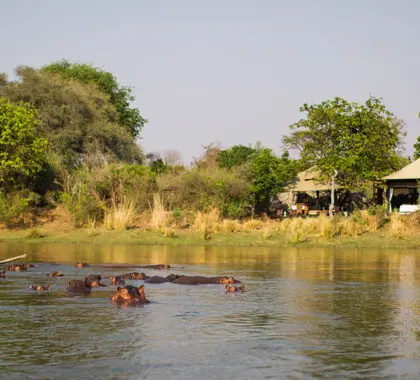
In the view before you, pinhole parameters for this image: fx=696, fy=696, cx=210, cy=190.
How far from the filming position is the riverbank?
2616 cm

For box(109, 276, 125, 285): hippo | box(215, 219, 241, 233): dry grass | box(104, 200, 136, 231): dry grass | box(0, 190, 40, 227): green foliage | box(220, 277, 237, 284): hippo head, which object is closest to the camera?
box(109, 276, 125, 285): hippo

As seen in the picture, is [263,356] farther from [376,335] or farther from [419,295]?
[419,295]

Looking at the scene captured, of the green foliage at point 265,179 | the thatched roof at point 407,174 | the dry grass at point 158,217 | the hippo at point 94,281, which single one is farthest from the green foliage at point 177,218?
the hippo at point 94,281

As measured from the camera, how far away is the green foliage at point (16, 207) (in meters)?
29.0

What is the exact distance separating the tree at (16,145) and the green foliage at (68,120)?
19.7 ft

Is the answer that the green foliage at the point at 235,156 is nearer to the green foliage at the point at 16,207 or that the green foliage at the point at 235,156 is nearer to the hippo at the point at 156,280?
the green foliage at the point at 16,207

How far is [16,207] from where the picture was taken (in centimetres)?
2938

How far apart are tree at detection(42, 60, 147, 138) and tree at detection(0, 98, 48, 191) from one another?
17030 millimetres

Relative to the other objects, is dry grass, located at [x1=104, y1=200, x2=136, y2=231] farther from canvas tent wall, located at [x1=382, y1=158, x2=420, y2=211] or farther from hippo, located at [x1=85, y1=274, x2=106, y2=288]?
hippo, located at [x1=85, y1=274, x2=106, y2=288]

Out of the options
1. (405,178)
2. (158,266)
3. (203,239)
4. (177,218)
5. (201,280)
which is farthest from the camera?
(405,178)

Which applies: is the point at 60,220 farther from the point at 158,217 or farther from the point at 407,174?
the point at 407,174

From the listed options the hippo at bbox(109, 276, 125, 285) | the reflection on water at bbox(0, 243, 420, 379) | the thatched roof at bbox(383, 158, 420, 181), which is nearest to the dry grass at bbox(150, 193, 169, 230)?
the reflection on water at bbox(0, 243, 420, 379)

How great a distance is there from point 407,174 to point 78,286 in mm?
24609

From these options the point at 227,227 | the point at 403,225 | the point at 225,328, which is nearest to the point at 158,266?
the point at 225,328
